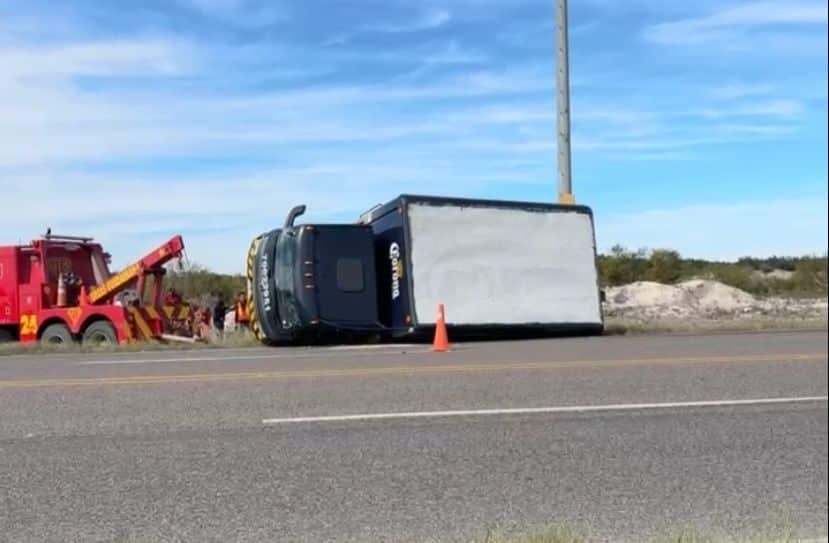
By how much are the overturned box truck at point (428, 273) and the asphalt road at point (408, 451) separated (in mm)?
6052

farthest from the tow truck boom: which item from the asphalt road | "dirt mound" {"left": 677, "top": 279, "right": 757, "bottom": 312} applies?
"dirt mound" {"left": 677, "top": 279, "right": 757, "bottom": 312}

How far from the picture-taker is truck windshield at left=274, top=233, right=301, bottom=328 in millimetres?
19000

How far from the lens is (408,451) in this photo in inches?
310

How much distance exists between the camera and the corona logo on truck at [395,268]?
1942 centimetres

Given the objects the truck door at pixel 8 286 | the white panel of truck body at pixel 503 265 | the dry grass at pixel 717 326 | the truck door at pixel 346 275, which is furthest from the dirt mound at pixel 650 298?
the truck door at pixel 8 286

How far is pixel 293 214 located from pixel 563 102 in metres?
7.32

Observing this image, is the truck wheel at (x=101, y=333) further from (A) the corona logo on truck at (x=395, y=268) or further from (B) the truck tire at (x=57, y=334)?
(A) the corona logo on truck at (x=395, y=268)

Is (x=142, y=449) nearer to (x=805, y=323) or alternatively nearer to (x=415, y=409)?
(x=415, y=409)

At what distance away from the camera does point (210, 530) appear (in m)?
5.91

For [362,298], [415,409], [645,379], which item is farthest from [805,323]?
[415,409]

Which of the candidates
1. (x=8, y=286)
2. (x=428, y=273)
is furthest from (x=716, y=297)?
(x=8, y=286)

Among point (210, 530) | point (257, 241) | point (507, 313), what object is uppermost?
point (257, 241)

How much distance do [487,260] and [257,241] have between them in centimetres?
473

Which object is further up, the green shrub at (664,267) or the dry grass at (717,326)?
the green shrub at (664,267)
